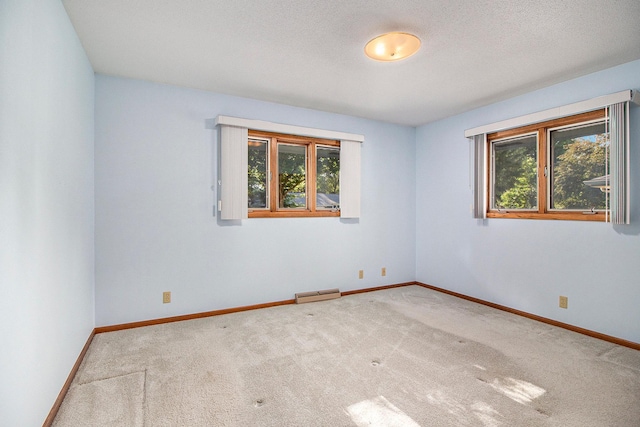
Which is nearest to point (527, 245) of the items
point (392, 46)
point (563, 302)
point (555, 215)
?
point (555, 215)

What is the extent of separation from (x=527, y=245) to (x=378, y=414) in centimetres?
277

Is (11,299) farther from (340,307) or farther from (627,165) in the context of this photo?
(627,165)

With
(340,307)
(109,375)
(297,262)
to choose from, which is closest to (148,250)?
(109,375)

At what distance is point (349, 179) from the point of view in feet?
Result: 14.6

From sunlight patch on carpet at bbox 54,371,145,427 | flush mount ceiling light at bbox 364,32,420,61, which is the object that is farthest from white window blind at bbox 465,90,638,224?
sunlight patch on carpet at bbox 54,371,145,427

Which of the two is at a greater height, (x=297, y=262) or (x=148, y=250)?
(x=148, y=250)

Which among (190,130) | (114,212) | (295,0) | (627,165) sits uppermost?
(295,0)

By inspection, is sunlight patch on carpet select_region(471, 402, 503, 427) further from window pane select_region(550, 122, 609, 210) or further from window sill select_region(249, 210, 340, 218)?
window sill select_region(249, 210, 340, 218)

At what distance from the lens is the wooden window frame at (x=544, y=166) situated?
3076 mm

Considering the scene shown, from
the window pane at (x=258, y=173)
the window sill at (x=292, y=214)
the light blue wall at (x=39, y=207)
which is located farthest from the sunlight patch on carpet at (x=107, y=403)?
the window pane at (x=258, y=173)

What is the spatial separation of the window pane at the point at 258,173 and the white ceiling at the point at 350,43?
0.60 m

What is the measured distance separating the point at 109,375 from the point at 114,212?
60.4 inches

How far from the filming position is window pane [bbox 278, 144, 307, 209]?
13.5ft

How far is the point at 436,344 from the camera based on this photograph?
9.29 feet
